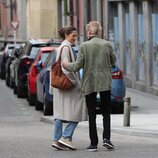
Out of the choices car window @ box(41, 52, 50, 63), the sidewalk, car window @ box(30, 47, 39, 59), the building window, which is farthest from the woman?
the building window

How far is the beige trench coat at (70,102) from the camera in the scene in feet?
34.8

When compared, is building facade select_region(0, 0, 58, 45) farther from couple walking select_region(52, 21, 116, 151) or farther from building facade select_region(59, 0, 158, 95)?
couple walking select_region(52, 21, 116, 151)

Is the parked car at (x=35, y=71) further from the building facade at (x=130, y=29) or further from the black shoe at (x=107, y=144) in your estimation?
the black shoe at (x=107, y=144)

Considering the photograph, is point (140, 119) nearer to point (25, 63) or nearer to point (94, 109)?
point (94, 109)

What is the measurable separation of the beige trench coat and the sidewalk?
2.13 m

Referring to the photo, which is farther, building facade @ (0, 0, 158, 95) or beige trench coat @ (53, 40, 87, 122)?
building facade @ (0, 0, 158, 95)

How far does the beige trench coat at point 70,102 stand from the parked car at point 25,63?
10818 mm

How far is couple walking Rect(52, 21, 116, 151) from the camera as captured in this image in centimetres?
1038

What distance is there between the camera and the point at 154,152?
34.8 ft

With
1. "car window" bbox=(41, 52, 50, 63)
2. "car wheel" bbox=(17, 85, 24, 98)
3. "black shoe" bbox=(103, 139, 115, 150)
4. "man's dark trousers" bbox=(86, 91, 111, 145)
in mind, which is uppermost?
"car window" bbox=(41, 52, 50, 63)

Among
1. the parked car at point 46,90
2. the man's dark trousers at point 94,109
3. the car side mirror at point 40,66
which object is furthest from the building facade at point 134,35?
the man's dark trousers at point 94,109

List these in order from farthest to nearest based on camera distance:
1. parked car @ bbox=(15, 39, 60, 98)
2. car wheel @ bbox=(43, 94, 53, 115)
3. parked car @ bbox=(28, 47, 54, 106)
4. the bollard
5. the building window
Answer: the building window, parked car @ bbox=(15, 39, 60, 98), parked car @ bbox=(28, 47, 54, 106), car wheel @ bbox=(43, 94, 53, 115), the bollard

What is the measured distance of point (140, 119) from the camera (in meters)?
14.8

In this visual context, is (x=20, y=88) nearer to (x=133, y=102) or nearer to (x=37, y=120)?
(x=133, y=102)
